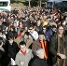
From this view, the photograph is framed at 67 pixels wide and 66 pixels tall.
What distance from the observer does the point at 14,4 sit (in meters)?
75.7

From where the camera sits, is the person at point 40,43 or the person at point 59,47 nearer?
the person at point 59,47

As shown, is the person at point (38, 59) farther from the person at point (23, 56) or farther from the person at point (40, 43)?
the person at point (40, 43)

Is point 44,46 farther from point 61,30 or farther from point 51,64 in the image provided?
point 61,30

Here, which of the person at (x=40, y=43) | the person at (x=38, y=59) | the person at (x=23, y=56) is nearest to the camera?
the person at (x=38, y=59)

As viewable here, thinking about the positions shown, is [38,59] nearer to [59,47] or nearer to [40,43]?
[59,47]

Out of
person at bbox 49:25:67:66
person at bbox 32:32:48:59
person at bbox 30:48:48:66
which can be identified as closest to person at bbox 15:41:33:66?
person at bbox 49:25:67:66

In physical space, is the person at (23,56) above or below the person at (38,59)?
below

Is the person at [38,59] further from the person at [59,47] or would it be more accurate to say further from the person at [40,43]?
the person at [40,43]

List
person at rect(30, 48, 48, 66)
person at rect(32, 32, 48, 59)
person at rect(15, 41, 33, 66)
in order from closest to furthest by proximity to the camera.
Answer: person at rect(30, 48, 48, 66) → person at rect(15, 41, 33, 66) → person at rect(32, 32, 48, 59)

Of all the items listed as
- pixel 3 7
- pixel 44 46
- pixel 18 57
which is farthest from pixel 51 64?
pixel 3 7

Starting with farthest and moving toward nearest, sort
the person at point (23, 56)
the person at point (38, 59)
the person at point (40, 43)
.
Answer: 1. the person at point (40, 43)
2. the person at point (23, 56)
3. the person at point (38, 59)

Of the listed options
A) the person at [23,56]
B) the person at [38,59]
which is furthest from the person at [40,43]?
the person at [38,59]

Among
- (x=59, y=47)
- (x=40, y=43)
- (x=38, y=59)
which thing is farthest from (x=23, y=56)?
(x=38, y=59)

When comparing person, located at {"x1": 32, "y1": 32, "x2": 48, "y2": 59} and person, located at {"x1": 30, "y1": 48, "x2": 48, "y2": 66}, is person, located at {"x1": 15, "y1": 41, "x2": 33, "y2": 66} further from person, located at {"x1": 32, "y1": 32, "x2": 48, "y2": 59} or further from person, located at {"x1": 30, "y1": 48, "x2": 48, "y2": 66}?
person, located at {"x1": 30, "y1": 48, "x2": 48, "y2": 66}
